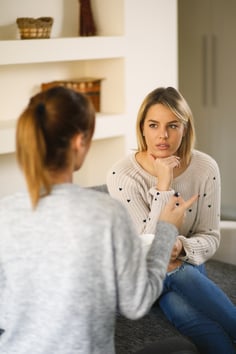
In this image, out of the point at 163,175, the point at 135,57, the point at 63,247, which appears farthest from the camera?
the point at 135,57

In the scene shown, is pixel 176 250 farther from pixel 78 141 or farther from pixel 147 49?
pixel 147 49

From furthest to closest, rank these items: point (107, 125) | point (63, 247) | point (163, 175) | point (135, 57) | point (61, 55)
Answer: point (135, 57) < point (107, 125) < point (61, 55) < point (163, 175) < point (63, 247)

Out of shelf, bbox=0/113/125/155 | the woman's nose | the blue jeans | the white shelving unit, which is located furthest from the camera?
shelf, bbox=0/113/125/155

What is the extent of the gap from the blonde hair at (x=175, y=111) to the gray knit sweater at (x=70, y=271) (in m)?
1.08

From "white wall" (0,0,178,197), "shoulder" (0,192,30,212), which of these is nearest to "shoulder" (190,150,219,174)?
"shoulder" (0,192,30,212)

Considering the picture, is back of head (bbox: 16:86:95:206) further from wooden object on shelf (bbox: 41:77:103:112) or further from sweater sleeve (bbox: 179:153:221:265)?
wooden object on shelf (bbox: 41:77:103:112)

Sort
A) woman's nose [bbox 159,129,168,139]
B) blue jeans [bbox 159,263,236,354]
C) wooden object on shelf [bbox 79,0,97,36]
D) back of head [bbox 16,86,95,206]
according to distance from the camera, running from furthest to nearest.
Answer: wooden object on shelf [bbox 79,0,97,36] < woman's nose [bbox 159,129,168,139] < blue jeans [bbox 159,263,236,354] < back of head [bbox 16,86,95,206]

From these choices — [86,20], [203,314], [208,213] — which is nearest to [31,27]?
[86,20]

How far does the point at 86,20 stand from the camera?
4.17 meters

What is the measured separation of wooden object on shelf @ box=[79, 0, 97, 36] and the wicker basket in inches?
16.1

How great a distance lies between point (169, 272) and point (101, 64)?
2.12 m

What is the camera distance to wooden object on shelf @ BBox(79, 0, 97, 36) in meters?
4.17

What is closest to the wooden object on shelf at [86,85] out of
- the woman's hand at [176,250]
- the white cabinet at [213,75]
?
the white cabinet at [213,75]

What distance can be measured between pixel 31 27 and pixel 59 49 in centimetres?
20
